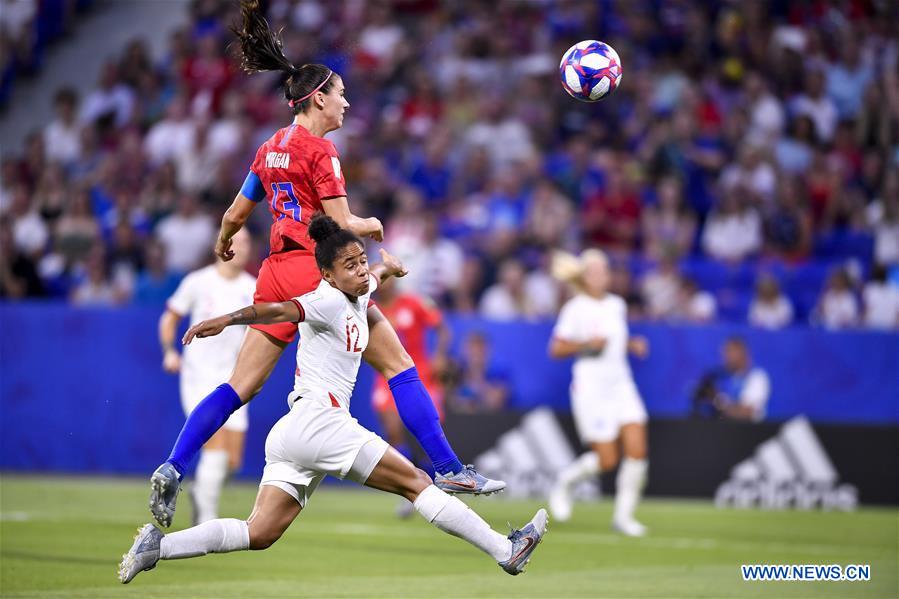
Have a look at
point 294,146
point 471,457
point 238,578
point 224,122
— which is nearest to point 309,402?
point 294,146

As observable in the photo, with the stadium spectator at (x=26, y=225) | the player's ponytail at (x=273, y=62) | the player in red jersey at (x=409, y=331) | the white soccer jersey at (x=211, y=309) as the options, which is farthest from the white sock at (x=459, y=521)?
the stadium spectator at (x=26, y=225)

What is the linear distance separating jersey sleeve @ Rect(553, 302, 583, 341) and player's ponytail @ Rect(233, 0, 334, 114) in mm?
6111

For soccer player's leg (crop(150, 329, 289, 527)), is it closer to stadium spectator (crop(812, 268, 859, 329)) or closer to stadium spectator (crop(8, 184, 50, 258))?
stadium spectator (crop(812, 268, 859, 329))

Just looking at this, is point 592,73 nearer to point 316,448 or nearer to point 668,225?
point 316,448

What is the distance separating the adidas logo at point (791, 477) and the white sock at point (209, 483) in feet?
22.7

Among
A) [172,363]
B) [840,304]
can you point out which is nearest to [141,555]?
[172,363]

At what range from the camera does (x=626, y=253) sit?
60.5 feet

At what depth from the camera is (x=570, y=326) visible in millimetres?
14234

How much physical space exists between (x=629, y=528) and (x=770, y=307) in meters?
5.01

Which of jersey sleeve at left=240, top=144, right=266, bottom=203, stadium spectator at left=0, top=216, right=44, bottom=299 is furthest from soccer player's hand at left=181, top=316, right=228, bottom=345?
stadium spectator at left=0, top=216, right=44, bottom=299

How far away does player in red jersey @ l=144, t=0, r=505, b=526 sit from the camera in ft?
26.8

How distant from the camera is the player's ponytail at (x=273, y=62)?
27.9 feet

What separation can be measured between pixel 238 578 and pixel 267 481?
7.40ft

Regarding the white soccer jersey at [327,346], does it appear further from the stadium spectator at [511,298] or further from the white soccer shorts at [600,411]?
the stadium spectator at [511,298]
